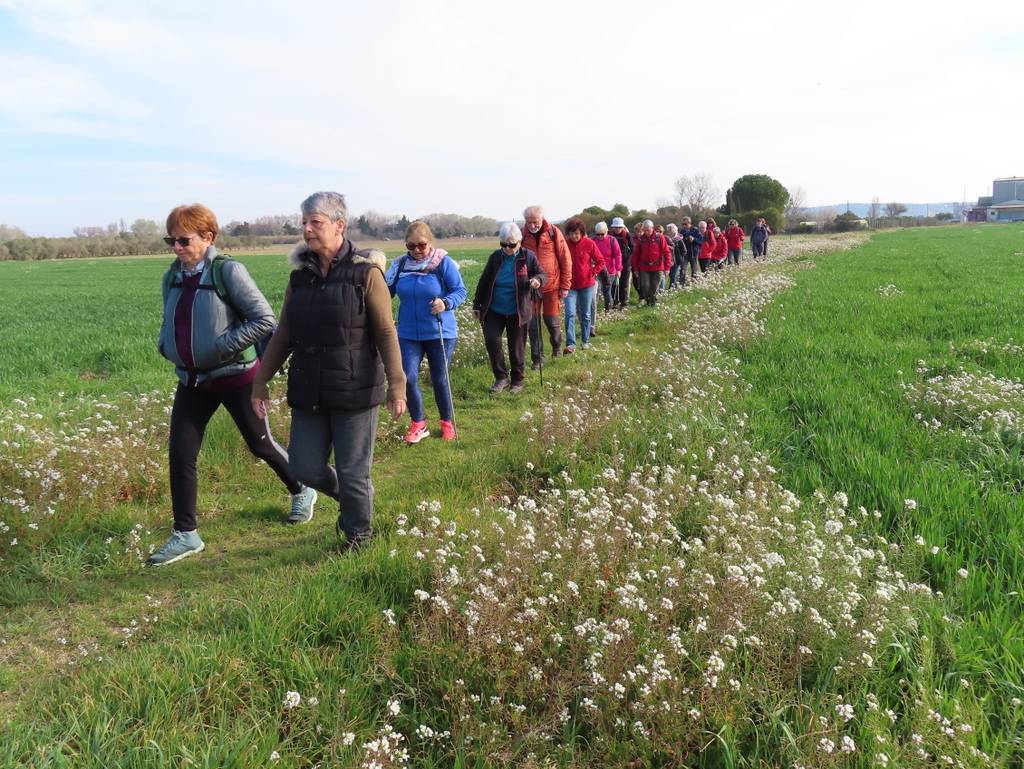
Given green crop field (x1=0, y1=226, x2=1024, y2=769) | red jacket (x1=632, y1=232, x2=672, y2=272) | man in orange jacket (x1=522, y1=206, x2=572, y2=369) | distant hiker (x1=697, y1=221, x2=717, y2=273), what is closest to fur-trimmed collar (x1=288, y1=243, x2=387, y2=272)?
green crop field (x1=0, y1=226, x2=1024, y2=769)

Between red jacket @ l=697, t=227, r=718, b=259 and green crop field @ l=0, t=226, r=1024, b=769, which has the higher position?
red jacket @ l=697, t=227, r=718, b=259

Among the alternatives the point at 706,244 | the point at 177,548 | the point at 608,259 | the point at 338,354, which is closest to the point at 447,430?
the point at 177,548

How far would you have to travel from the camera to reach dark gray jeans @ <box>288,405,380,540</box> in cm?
383

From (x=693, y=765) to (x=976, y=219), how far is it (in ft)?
537

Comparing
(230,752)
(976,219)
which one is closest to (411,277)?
(230,752)

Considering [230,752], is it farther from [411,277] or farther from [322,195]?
[411,277]

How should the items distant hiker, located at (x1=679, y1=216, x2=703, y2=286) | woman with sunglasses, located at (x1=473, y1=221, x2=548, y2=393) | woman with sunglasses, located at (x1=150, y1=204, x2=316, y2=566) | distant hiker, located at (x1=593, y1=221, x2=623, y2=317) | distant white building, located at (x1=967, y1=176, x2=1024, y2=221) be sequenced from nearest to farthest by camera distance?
woman with sunglasses, located at (x1=150, y1=204, x2=316, y2=566) → woman with sunglasses, located at (x1=473, y1=221, x2=548, y2=393) → distant hiker, located at (x1=593, y1=221, x2=623, y2=317) → distant hiker, located at (x1=679, y1=216, x2=703, y2=286) → distant white building, located at (x1=967, y1=176, x2=1024, y2=221)

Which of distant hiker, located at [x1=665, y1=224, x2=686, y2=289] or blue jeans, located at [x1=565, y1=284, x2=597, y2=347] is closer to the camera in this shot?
blue jeans, located at [x1=565, y1=284, x2=597, y2=347]

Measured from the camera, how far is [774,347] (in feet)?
27.2

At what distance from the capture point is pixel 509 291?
782cm

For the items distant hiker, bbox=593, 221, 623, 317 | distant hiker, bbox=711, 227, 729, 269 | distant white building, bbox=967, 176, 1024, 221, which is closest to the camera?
distant hiker, bbox=593, 221, 623, 317

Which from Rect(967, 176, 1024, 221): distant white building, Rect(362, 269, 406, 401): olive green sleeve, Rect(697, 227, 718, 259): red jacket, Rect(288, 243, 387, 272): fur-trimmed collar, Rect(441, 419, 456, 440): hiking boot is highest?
Rect(967, 176, 1024, 221): distant white building

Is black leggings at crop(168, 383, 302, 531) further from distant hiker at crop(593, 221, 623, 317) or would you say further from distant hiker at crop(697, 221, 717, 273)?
distant hiker at crop(697, 221, 717, 273)

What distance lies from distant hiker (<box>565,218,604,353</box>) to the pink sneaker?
172 inches
